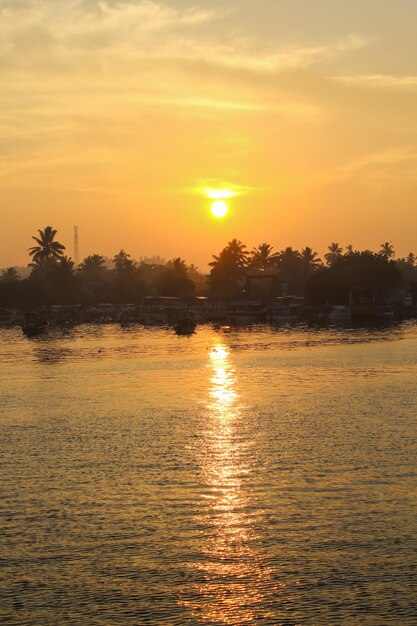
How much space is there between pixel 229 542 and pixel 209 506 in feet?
15.1

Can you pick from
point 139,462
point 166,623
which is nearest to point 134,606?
point 166,623

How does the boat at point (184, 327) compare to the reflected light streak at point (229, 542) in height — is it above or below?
above

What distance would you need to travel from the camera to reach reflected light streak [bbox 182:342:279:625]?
2241 cm

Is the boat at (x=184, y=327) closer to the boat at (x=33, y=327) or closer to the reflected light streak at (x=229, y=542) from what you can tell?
the boat at (x=33, y=327)

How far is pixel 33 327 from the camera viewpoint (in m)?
158

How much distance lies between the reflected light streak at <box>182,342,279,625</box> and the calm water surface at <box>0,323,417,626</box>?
0.06m

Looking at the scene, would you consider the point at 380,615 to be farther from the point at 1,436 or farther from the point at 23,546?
the point at 1,436

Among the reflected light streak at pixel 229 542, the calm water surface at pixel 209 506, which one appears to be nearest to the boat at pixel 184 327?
the calm water surface at pixel 209 506

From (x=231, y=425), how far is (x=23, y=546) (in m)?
26.8

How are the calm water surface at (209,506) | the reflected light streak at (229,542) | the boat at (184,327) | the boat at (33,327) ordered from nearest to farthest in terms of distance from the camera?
the reflected light streak at (229,542)
the calm water surface at (209,506)
the boat at (184,327)
the boat at (33,327)

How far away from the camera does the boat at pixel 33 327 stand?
519 feet

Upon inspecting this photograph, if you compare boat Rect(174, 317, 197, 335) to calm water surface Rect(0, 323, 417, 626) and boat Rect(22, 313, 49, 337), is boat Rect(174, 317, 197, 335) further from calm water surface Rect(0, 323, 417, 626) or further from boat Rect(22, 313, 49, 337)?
calm water surface Rect(0, 323, 417, 626)

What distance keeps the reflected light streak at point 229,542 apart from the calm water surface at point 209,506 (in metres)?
0.06

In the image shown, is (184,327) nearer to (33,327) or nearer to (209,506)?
(33,327)
